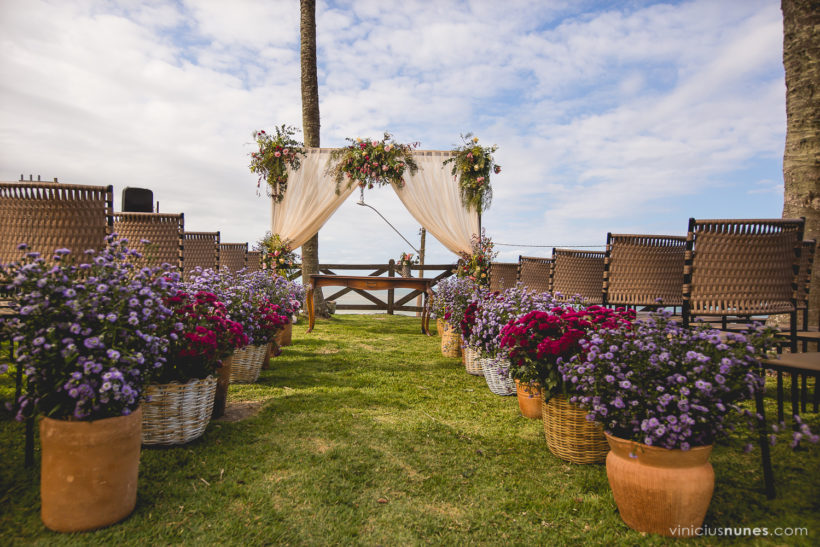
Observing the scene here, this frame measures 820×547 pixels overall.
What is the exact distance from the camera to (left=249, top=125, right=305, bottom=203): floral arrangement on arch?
20.6ft

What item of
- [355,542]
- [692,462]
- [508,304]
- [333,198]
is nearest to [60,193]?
[355,542]

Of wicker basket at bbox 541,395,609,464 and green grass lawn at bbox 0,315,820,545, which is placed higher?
wicker basket at bbox 541,395,609,464

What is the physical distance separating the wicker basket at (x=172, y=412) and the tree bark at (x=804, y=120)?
459 centimetres

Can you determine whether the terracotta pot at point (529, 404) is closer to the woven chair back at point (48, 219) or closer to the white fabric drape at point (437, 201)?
the woven chair back at point (48, 219)

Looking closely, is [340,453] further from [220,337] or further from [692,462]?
[692,462]

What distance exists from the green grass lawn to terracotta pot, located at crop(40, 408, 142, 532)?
0.15ft

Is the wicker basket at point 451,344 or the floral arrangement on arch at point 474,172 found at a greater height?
the floral arrangement on arch at point 474,172

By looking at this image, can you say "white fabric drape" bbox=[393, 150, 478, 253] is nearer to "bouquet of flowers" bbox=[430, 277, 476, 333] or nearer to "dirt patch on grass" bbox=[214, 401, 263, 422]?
"bouquet of flowers" bbox=[430, 277, 476, 333]

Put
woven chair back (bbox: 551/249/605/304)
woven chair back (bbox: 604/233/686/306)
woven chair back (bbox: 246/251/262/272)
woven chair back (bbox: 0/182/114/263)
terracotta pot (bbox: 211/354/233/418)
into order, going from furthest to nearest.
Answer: woven chair back (bbox: 246/251/262/272) < woven chair back (bbox: 551/249/605/304) < woven chair back (bbox: 604/233/686/306) < terracotta pot (bbox: 211/354/233/418) < woven chair back (bbox: 0/182/114/263)

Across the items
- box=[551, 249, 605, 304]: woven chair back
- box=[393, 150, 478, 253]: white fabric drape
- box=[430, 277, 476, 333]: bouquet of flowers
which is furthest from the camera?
box=[393, 150, 478, 253]: white fabric drape

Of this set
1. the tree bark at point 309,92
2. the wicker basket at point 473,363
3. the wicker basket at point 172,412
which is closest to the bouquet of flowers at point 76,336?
the wicker basket at point 172,412

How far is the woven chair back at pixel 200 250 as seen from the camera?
5152mm

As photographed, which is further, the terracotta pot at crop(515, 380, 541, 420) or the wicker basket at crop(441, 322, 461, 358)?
the wicker basket at crop(441, 322, 461, 358)

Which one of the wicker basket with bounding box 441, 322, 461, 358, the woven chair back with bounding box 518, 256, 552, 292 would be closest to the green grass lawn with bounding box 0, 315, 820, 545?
the wicker basket with bounding box 441, 322, 461, 358
